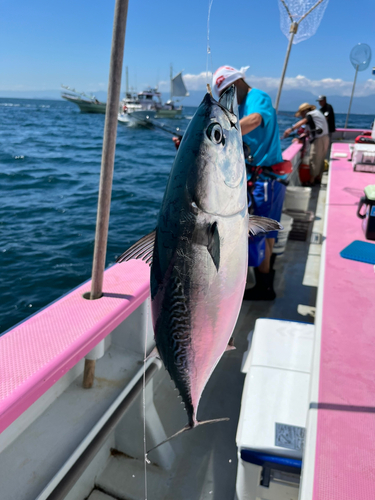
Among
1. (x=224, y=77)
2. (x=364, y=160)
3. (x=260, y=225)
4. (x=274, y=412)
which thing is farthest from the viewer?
(x=364, y=160)

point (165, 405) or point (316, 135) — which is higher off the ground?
point (316, 135)

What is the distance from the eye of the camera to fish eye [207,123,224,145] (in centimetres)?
77

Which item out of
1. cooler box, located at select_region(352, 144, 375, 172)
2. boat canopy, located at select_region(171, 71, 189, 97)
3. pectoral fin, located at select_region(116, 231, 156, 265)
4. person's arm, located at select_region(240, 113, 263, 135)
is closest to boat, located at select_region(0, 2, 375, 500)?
pectoral fin, located at select_region(116, 231, 156, 265)

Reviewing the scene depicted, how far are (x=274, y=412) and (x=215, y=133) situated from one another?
62.8 inches

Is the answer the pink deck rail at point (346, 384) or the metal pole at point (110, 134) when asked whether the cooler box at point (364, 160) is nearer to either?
the pink deck rail at point (346, 384)

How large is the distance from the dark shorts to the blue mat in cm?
81

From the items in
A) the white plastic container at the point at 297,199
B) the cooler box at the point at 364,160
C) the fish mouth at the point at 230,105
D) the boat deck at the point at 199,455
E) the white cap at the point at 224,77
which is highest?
the white cap at the point at 224,77

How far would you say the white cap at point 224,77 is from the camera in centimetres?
237

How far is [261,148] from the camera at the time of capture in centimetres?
301

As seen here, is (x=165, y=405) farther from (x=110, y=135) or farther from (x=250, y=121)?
(x=250, y=121)

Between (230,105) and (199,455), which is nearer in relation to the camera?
(230,105)

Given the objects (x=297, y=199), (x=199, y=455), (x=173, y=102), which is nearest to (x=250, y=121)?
(x=199, y=455)

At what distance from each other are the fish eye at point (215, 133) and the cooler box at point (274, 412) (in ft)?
4.80

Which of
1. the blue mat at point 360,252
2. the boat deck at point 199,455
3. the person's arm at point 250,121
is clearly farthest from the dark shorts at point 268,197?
the boat deck at point 199,455
